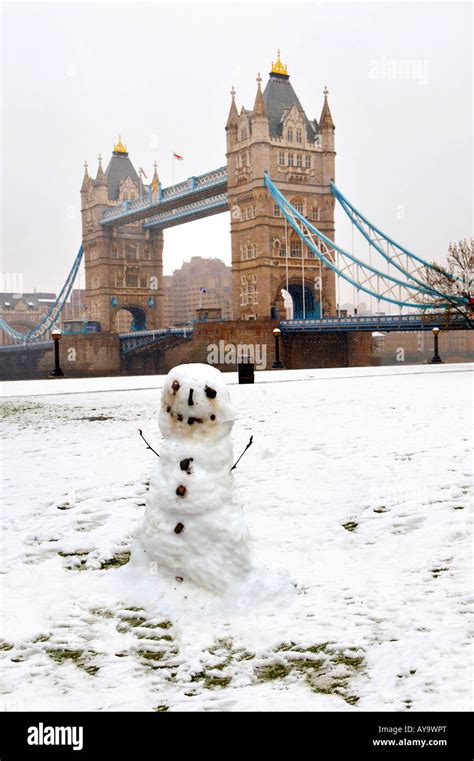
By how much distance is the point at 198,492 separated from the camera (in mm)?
3748

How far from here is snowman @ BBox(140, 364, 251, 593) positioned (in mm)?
3721

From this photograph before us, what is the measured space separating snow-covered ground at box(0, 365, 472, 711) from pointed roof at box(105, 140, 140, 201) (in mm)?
74963

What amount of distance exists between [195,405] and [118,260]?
243ft

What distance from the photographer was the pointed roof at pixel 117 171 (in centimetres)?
7819

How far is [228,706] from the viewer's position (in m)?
2.81

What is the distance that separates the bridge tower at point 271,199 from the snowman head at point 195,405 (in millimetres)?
46097

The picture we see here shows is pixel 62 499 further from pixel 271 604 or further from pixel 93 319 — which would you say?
pixel 93 319

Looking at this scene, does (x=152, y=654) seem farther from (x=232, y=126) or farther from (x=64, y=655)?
(x=232, y=126)

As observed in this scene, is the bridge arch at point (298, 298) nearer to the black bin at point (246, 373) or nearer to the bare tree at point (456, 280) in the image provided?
the bare tree at point (456, 280)

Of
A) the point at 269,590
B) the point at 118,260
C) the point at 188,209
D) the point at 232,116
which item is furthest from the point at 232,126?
the point at 269,590

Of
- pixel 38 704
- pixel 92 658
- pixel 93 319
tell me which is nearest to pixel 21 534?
pixel 92 658

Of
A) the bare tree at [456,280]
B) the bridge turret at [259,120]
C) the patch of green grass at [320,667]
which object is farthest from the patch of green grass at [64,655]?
the bridge turret at [259,120]

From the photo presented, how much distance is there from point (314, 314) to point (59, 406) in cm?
4154

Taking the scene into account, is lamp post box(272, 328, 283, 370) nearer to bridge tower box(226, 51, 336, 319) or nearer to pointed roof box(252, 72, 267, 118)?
bridge tower box(226, 51, 336, 319)
